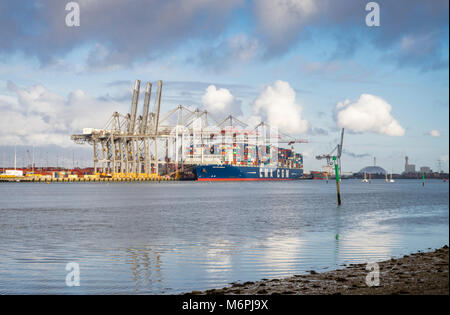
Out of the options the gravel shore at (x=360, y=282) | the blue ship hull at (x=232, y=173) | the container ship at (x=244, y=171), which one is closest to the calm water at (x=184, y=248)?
the gravel shore at (x=360, y=282)

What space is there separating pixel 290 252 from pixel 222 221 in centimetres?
1370

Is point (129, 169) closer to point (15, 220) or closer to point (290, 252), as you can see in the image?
point (15, 220)

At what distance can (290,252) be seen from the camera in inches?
698

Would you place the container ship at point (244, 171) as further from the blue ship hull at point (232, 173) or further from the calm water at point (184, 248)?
the calm water at point (184, 248)

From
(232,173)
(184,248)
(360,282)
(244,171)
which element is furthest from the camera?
(244,171)

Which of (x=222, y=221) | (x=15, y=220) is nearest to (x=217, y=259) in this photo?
(x=222, y=221)

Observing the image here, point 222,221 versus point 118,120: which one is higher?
point 118,120

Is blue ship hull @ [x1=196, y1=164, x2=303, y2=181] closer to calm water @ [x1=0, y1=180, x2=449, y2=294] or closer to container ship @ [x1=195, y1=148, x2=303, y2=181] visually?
container ship @ [x1=195, y1=148, x2=303, y2=181]

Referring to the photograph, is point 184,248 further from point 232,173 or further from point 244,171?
point 244,171

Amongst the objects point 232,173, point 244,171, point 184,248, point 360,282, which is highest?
point 244,171

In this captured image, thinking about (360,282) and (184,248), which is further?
(184,248)

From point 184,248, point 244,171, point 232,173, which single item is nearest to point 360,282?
point 184,248

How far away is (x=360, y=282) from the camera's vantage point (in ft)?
36.1

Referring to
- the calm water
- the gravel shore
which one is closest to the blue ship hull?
the calm water
